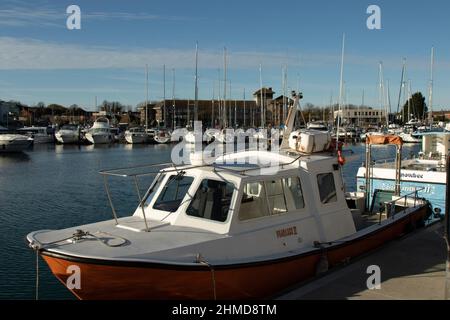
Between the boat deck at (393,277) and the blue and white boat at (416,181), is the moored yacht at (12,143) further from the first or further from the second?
the boat deck at (393,277)

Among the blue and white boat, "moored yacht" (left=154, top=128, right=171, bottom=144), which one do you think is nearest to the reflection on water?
"moored yacht" (left=154, top=128, right=171, bottom=144)

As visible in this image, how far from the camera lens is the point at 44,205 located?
1029 inches

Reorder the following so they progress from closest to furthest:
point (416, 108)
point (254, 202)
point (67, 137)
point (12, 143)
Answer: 1. point (254, 202)
2. point (12, 143)
3. point (67, 137)
4. point (416, 108)

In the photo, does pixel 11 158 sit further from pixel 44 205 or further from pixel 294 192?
pixel 294 192

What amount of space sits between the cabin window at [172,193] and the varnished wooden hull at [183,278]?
2095 millimetres

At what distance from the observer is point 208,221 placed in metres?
9.27

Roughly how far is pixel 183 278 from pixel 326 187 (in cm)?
465

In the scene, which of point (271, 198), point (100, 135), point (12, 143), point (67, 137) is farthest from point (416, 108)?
point (271, 198)

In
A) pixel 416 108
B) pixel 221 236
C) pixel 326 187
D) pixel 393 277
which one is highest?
pixel 416 108

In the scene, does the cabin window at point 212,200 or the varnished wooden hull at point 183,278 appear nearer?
the varnished wooden hull at point 183,278

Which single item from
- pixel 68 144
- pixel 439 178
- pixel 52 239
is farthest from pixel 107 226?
pixel 68 144

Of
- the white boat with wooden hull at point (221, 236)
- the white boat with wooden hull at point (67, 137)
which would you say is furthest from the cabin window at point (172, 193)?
the white boat with wooden hull at point (67, 137)

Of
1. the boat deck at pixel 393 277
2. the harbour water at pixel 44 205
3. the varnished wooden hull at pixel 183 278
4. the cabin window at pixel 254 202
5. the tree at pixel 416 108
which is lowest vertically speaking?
the harbour water at pixel 44 205

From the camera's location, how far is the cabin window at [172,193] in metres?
10.1
